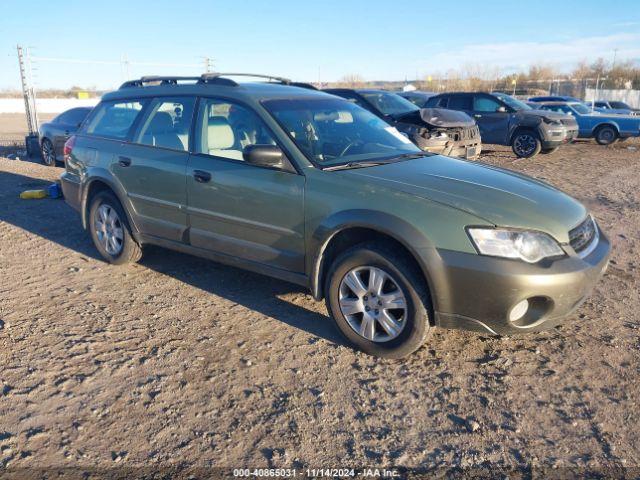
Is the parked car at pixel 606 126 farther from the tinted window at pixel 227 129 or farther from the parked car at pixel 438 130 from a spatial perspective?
the tinted window at pixel 227 129

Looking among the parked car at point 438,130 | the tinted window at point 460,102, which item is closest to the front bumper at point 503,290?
the parked car at point 438,130

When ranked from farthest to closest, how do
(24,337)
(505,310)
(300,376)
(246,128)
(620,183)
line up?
(620,183)
(246,128)
(24,337)
(300,376)
(505,310)

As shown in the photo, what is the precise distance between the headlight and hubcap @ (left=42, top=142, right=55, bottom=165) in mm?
11671

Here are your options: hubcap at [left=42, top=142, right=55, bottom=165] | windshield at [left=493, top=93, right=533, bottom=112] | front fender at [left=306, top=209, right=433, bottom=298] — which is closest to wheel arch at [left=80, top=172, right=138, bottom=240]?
front fender at [left=306, top=209, right=433, bottom=298]

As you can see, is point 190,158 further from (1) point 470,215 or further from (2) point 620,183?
(2) point 620,183

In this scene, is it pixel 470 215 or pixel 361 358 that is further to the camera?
pixel 361 358

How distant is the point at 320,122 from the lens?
14.4 ft

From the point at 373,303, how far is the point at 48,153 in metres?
11.3

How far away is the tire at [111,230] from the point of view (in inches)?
209

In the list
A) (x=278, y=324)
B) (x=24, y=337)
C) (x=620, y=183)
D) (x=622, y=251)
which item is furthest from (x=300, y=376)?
(x=620, y=183)

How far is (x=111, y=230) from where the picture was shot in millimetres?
5465

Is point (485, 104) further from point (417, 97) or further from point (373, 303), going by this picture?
point (373, 303)

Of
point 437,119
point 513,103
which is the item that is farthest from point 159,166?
point 513,103

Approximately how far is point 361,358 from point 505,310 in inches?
38.8
